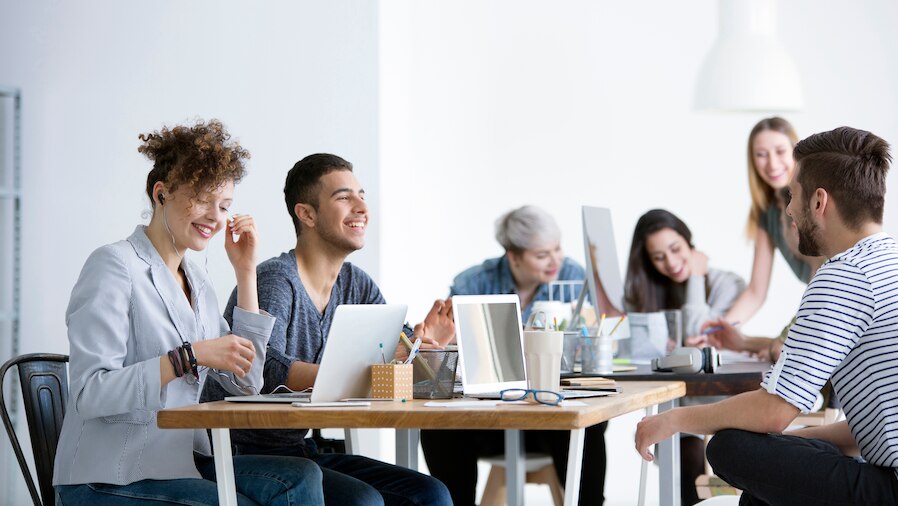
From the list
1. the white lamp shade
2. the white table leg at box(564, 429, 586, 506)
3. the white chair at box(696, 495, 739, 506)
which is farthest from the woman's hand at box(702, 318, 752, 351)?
the white table leg at box(564, 429, 586, 506)

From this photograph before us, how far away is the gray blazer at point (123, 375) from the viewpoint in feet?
5.92

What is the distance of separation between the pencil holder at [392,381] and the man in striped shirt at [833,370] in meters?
0.43

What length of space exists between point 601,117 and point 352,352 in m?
3.84

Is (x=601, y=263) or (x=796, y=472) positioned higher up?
(x=601, y=263)

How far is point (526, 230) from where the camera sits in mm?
4363

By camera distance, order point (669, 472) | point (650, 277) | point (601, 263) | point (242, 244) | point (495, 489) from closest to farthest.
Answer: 1. point (242, 244)
2. point (669, 472)
3. point (601, 263)
4. point (495, 489)
5. point (650, 277)

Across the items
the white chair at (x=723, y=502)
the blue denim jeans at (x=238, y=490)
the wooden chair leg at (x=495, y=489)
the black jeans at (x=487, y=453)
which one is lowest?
the wooden chair leg at (x=495, y=489)

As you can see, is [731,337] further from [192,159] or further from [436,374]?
[192,159]

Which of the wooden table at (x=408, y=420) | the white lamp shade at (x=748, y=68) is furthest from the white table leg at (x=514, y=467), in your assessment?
the white lamp shade at (x=748, y=68)

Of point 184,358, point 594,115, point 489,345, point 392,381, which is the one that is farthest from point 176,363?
point 594,115

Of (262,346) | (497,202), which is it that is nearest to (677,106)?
(497,202)

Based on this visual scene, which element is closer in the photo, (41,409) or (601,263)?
(41,409)

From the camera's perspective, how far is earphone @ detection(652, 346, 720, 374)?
8.95 feet

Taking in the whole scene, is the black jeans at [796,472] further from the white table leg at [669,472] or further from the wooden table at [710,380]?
the wooden table at [710,380]
